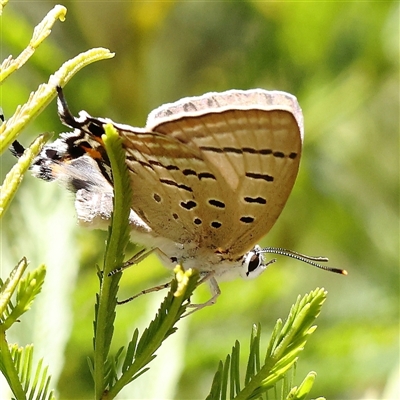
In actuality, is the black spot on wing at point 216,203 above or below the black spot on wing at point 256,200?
below

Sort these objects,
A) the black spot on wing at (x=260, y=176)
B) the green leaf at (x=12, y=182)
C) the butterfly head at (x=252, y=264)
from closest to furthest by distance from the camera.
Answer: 1. the green leaf at (x=12, y=182)
2. the black spot on wing at (x=260, y=176)
3. the butterfly head at (x=252, y=264)

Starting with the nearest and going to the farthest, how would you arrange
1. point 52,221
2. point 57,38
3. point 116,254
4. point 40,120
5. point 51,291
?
point 116,254, point 51,291, point 52,221, point 40,120, point 57,38

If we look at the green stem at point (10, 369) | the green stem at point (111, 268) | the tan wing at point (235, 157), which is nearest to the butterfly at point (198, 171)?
the tan wing at point (235, 157)

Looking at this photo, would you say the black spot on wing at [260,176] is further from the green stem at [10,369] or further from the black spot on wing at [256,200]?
the green stem at [10,369]

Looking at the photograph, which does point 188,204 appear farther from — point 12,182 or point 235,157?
point 12,182

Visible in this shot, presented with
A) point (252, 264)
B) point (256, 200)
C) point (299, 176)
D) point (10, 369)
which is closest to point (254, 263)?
point (252, 264)

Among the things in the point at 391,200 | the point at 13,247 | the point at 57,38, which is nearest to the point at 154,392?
the point at 13,247

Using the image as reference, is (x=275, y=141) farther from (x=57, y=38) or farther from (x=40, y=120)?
(x=57, y=38)
